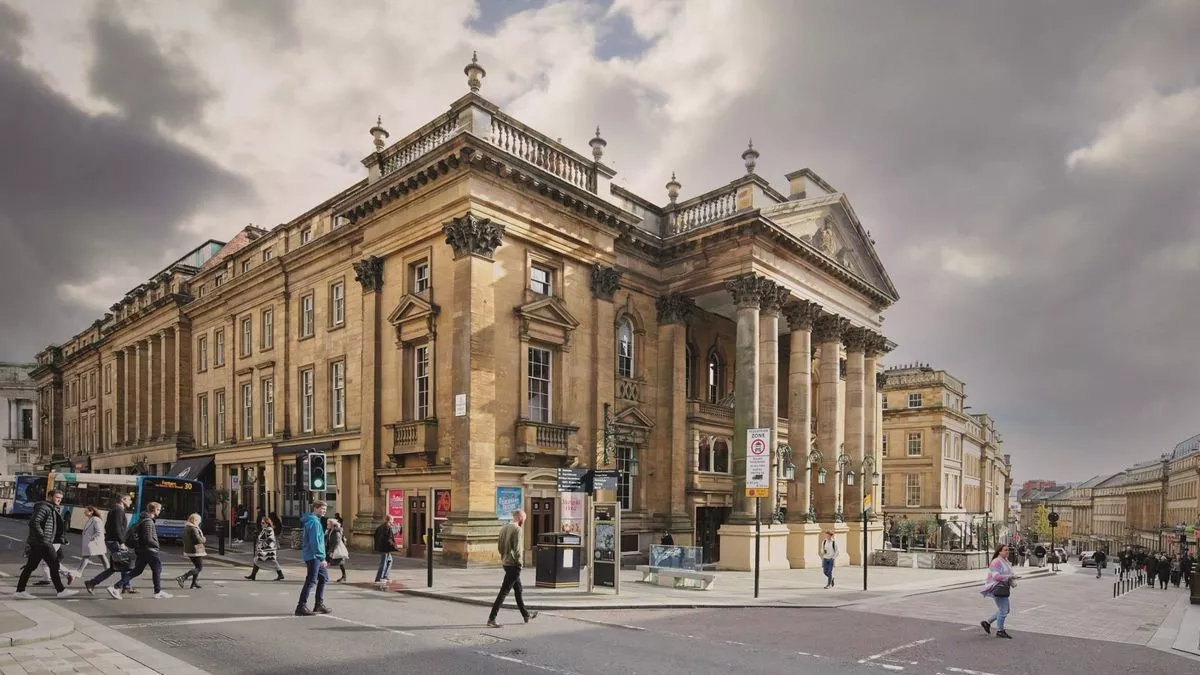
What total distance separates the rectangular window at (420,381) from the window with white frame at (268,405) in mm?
11208

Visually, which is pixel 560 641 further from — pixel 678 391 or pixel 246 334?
pixel 246 334

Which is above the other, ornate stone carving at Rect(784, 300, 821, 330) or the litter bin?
ornate stone carving at Rect(784, 300, 821, 330)

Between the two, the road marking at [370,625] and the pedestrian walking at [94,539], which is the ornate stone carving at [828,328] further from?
the pedestrian walking at [94,539]

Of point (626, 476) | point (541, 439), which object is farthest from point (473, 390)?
point (626, 476)

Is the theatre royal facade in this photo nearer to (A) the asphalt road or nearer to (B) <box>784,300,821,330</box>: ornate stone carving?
(B) <box>784,300,821,330</box>: ornate stone carving

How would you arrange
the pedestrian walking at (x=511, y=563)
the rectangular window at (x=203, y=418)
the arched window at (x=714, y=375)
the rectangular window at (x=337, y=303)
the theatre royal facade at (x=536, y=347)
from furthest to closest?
1. the rectangular window at (x=203, y=418)
2. the arched window at (x=714, y=375)
3. the rectangular window at (x=337, y=303)
4. the theatre royal facade at (x=536, y=347)
5. the pedestrian walking at (x=511, y=563)

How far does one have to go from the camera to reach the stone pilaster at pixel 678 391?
96.4ft

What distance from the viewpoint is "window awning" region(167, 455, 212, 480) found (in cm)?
3719

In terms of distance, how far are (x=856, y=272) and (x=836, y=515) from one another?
1067cm

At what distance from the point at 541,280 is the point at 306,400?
480 inches

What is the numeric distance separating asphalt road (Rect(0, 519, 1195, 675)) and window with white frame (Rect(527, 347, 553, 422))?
10.1 meters

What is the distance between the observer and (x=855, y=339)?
35250 millimetres

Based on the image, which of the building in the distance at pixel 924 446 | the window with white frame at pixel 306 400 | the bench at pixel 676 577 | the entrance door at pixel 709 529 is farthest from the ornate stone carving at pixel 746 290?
the building in the distance at pixel 924 446

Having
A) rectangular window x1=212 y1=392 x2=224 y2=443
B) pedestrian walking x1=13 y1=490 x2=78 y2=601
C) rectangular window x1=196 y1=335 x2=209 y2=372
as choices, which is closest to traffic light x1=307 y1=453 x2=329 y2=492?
pedestrian walking x1=13 y1=490 x2=78 y2=601
